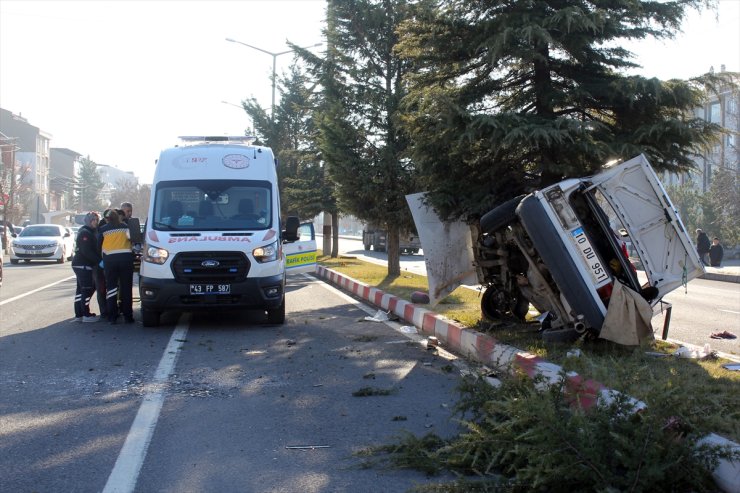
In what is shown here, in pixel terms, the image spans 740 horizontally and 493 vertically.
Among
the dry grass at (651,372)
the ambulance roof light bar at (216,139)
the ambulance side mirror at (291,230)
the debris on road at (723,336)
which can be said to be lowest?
the debris on road at (723,336)

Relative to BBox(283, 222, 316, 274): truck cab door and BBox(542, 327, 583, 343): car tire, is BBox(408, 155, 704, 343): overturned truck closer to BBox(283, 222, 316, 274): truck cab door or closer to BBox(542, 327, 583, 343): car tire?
BBox(542, 327, 583, 343): car tire

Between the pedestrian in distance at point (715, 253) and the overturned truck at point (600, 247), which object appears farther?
the pedestrian in distance at point (715, 253)

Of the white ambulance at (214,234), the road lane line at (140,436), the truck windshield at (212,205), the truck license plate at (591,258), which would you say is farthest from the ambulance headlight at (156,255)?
the truck license plate at (591,258)

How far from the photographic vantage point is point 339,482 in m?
4.43

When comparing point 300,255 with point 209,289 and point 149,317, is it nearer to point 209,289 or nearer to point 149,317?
point 149,317

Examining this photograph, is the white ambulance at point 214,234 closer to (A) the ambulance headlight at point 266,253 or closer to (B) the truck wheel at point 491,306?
(A) the ambulance headlight at point 266,253

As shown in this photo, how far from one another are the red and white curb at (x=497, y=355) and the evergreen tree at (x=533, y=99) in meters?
1.67

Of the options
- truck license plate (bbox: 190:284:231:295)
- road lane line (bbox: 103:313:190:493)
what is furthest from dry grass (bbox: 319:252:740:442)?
truck license plate (bbox: 190:284:231:295)

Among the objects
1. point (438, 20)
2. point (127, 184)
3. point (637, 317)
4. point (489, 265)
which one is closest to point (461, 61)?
point (438, 20)

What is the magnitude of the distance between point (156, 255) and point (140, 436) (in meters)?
5.52

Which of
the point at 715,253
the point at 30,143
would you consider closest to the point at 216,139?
the point at 715,253

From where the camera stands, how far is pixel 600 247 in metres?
7.77

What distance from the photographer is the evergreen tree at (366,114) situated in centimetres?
1755

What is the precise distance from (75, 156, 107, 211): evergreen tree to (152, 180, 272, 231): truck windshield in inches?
Result: 4230
